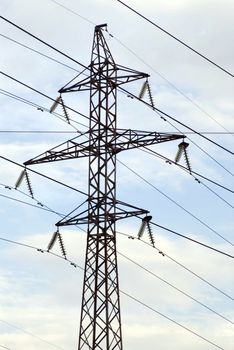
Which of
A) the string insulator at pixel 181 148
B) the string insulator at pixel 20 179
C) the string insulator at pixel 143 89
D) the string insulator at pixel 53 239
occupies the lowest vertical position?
the string insulator at pixel 53 239

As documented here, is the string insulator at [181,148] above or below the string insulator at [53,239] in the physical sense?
above

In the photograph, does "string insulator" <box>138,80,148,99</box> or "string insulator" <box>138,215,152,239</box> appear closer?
"string insulator" <box>138,215,152,239</box>

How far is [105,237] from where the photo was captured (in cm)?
3266

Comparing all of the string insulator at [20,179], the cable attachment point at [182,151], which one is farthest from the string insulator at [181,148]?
the string insulator at [20,179]

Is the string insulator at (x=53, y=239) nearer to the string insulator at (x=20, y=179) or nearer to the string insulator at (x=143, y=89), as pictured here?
the string insulator at (x=20, y=179)

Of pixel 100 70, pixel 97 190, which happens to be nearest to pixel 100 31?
pixel 100 70

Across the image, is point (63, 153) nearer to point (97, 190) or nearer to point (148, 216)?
point (97, 190)

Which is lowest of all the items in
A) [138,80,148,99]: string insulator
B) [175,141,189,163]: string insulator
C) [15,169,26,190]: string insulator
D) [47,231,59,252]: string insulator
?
[47,231,59,252]: string insulator

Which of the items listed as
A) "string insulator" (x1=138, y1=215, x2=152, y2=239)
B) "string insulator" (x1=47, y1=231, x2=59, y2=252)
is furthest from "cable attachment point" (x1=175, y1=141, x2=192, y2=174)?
"string insulator" (x1=47, y1=231, x2=59, y2=252)

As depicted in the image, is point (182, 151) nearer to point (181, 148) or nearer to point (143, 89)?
point (181, 148)

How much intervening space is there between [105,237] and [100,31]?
9.40 m

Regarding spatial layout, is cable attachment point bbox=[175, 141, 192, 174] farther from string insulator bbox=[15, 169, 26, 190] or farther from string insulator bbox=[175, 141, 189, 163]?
string insulator bbox=[15, 169, 26, 190]

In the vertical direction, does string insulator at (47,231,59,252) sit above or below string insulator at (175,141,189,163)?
below

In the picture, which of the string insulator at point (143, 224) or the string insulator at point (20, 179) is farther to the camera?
the string insulator at point (20, 179)
